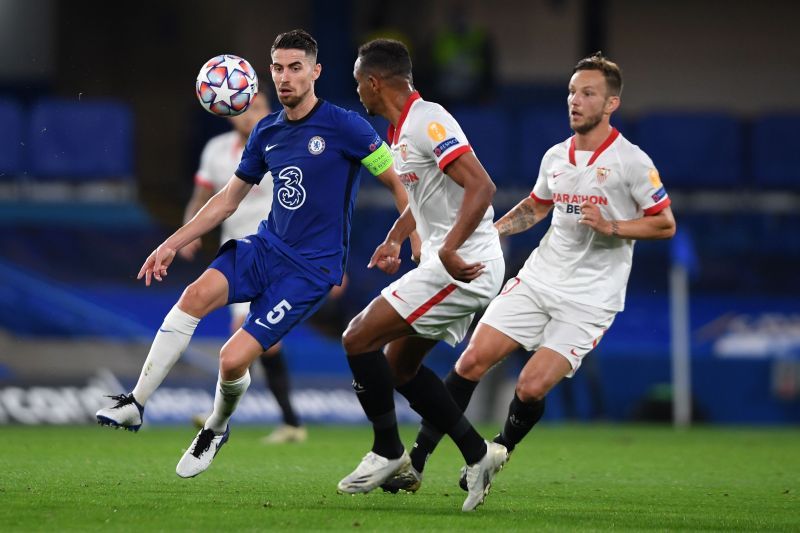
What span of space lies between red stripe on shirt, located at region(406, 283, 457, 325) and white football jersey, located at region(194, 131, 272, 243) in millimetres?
4397

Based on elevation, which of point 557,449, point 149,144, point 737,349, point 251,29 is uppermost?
point 251,29

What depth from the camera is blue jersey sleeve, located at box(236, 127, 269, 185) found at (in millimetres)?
6602

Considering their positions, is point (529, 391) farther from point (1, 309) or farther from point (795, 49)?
point (795, 49)

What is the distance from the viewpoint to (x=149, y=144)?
17.7 meters

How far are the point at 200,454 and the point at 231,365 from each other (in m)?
0.47

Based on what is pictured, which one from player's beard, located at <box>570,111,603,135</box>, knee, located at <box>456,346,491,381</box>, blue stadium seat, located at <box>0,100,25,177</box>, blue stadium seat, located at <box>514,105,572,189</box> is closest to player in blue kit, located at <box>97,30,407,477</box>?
knee, located at <box>456,346,491,381</box>

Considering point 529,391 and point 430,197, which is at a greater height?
point 430,197

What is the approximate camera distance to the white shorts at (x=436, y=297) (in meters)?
6.14

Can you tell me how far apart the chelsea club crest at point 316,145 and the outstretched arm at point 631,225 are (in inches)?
52.6

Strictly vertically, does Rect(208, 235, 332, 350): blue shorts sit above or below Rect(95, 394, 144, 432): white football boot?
above

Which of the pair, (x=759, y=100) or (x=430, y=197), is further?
(x=759, y=100)

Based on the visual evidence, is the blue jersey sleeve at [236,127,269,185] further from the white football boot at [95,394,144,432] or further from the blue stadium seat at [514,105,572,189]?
the blue stadium seat at [514,105,572,189]

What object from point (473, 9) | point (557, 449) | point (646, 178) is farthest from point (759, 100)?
point (646, 178)

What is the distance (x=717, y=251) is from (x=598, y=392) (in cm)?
354
